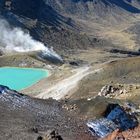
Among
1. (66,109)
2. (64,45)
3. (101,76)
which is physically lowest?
(64,45)

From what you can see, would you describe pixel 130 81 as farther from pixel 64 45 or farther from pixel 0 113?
pixel 64 45

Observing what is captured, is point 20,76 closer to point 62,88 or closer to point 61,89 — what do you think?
point 62,88

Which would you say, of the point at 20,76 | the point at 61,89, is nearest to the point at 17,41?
the point at 20,76

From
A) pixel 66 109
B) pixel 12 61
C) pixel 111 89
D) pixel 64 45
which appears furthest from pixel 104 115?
pixel 64 45

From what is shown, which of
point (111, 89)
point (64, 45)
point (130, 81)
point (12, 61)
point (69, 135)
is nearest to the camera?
point (69, 135)

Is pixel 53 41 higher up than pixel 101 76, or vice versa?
pixel 101 76

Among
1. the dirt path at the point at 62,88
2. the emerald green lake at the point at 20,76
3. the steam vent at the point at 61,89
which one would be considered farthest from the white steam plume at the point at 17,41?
the dirt path at the point at 62,88
